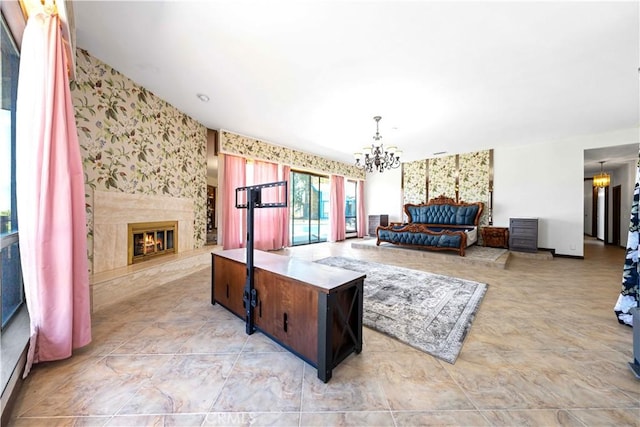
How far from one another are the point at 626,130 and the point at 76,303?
27.7ft

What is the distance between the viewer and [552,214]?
5059 mm

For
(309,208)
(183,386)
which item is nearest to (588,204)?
(309,208)

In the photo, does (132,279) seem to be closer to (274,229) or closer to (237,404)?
(237,404)

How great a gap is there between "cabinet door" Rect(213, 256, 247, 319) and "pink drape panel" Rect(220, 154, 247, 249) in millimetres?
2156

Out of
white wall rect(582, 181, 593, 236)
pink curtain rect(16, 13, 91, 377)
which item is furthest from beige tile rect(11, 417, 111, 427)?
white wall rect(582, 181, 593, 236)

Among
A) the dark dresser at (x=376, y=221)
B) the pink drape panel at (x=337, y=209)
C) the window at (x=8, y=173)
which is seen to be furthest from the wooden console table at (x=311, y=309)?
the dark dresser at (x=376, y=221)

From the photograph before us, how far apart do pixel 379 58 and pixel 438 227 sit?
5035 millimetres

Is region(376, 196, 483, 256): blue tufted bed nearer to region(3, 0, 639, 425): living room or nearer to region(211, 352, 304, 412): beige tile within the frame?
region(3, 0, 639, 425): living room

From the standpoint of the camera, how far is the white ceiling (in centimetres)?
176

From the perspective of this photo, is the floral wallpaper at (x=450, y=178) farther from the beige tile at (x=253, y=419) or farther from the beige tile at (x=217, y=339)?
the beige tile at (x=253, y=419)

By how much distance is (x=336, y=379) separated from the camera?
1.35 meters

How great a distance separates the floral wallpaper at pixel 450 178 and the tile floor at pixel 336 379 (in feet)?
14.2

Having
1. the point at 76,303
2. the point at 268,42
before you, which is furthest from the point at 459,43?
the point at 76,303

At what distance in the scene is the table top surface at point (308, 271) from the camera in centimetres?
140
